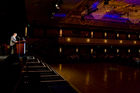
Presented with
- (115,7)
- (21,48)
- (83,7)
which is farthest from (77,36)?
(21,48)

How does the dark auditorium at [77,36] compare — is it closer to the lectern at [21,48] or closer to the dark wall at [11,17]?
the dark wall at [11,17]

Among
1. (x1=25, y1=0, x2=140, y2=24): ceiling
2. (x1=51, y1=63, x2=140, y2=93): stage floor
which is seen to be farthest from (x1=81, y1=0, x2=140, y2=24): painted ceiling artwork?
(x1=51, y1=63, x2=140, y2=93): stage floor

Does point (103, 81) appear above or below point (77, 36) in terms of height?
below

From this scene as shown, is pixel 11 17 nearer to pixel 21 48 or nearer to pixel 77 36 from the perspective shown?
pixel 21 48

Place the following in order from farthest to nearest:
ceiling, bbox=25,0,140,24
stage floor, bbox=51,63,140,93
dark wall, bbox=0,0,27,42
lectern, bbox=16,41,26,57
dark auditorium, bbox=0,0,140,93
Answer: dark auditorium, bbox=0,0,140,93 → dark wall, bbox=0,0,27,42 → lectern, bbox=16,41,26,57 → ceiling, bbox=25,0,140,24 → stage floor, bbox=51,63,140,93

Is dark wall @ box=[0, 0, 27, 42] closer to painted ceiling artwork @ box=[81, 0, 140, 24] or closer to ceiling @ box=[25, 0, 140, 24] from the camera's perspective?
ceiling @ box=[25, 0, 140, 24]

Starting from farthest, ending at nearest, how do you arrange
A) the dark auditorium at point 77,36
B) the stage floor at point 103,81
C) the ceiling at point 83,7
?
the dark auditorium at point 77,36, the ceiling at point 83,7, the stage floor at point 103,81

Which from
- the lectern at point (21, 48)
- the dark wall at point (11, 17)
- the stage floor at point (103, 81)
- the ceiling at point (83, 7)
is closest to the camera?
the stage floor at point (103, 81)

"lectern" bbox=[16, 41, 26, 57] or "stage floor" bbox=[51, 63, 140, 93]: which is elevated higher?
"lectern" bbox=[16, 41, 26, 57]

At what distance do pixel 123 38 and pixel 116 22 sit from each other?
103 inches

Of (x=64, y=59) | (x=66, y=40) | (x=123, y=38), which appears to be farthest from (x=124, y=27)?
(x=64, y=59)

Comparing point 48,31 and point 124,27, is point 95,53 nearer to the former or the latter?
point 124,27

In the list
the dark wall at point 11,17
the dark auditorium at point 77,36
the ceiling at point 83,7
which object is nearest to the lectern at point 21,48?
the dark auditorium at point 77,36

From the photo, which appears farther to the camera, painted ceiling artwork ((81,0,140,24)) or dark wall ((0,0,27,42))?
dark wall ((0,0,27,42))
